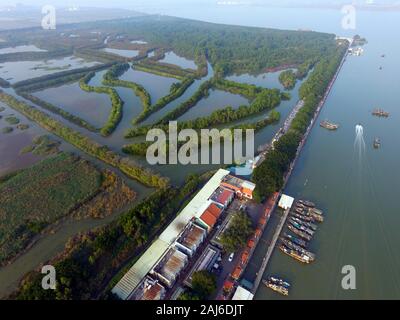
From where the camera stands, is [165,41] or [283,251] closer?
[283,251]

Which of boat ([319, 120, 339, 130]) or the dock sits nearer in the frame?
the dock

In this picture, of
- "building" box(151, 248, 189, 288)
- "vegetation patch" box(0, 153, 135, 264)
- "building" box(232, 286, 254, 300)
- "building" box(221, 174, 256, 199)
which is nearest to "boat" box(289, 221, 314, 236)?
"building" box(221, 174, 256, 199)

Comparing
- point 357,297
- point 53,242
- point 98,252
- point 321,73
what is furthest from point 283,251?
point 321,73

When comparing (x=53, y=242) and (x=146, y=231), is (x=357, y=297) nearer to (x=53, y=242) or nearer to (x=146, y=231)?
(x=146, y=231)

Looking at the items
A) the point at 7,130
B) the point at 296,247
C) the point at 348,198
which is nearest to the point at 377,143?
the point at 348,198

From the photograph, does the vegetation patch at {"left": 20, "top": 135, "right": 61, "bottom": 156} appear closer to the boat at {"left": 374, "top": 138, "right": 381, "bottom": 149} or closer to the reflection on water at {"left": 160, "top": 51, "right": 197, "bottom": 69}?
the boat at {"left": 374, "top": 138, "right": 381, "bottom": 149}

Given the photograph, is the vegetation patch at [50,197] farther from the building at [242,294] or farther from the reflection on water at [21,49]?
the reflection on water at [21,49]
